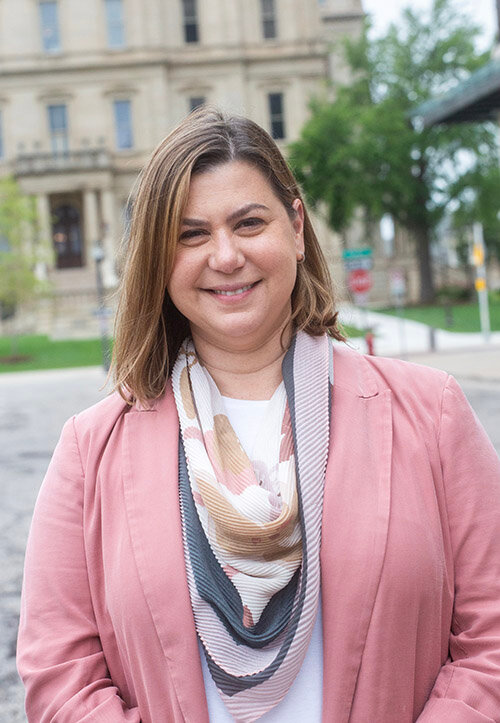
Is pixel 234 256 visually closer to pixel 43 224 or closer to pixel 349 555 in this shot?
pixel 349 555

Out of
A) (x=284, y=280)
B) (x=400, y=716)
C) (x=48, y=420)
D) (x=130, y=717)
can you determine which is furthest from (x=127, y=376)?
(x=48, y=420)

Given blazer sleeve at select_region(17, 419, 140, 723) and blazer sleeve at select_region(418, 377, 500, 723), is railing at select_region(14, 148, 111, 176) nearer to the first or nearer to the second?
blazer sleeve at select_region(17, 419, 140, 723)

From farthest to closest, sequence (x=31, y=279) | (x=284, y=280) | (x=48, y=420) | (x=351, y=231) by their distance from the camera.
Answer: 1. (x=351, y=231)
2. (x=31, y=279)
3. (x=48, y=420)
4. (x=284, y=280)

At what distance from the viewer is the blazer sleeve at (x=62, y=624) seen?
5.98ft

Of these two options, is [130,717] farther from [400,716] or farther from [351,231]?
[351,231]

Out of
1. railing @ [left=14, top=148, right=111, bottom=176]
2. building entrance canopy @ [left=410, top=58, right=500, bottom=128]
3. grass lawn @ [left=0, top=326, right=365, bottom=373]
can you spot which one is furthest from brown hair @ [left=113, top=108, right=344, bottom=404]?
railing @ [left=14, top=148, right=111, bottom=176]

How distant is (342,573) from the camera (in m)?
1.78

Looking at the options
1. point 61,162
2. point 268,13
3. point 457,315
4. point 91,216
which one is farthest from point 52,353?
point 268,13

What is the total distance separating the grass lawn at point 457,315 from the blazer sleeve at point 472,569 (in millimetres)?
28662

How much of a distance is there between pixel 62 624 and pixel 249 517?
47cm

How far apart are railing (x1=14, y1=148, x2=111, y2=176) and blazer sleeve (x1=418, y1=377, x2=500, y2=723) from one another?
46130 millimetres

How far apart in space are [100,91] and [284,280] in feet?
165

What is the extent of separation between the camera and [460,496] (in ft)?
6.12

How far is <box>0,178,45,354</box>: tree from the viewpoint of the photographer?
31625 millimetres
